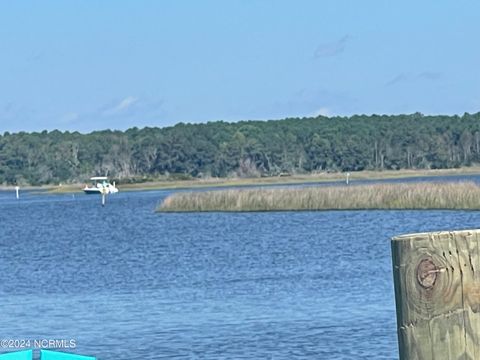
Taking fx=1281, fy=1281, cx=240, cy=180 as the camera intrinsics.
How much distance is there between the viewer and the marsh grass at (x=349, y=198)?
52594 mm

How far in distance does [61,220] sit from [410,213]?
1090 inches

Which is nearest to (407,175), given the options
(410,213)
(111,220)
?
(111,220)

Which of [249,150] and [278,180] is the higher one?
[249,150]

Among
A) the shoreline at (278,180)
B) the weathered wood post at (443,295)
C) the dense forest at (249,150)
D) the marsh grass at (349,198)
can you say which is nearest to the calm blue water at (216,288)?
the marsh grass at (349,198)

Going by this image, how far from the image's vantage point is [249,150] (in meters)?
168

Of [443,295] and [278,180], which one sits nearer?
[443,295]

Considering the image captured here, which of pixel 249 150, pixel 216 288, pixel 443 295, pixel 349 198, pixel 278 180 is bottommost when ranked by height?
pixel 216 288

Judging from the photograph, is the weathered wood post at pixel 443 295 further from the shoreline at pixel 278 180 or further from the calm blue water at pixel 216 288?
the shoreline at pixel 278 180

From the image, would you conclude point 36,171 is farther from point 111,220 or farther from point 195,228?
point 195,228

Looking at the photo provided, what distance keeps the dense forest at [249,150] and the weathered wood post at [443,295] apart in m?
153

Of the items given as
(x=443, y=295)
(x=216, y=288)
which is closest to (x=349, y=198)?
(x=216, y=288)

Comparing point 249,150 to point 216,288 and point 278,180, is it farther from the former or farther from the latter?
point 216,288

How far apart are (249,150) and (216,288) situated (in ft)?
463

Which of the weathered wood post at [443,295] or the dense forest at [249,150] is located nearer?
the weathered wood post at [443,295]
